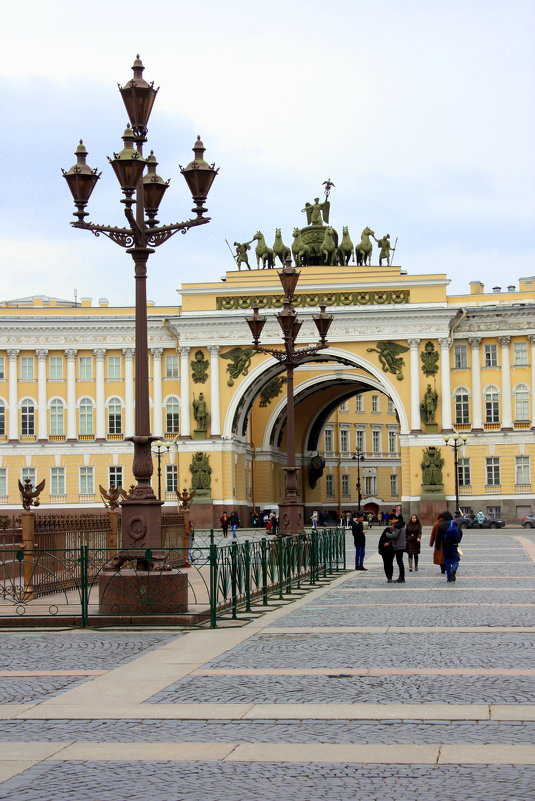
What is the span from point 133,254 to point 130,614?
5410mm

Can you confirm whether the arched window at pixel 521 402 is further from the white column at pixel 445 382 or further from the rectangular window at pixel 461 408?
the white column at pixel 445 382

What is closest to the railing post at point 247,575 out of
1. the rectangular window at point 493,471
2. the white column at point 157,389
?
the rectangular window at point 493,471

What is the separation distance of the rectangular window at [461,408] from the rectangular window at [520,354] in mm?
3451

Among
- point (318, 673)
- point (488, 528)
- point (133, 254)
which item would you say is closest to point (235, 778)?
point (318, 673)

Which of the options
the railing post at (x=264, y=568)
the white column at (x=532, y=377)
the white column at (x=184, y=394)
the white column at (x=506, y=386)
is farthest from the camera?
the white column at (x=184, y=394)

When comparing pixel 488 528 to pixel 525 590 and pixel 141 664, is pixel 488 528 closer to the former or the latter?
pixel 525 590

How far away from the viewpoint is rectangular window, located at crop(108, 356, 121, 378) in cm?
7806

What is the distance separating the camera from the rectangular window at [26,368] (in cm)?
7825

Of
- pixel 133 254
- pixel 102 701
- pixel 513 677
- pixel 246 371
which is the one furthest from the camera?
pixel 246 371

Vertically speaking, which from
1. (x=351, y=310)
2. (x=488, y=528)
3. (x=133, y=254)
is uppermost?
(x=351, y=310)

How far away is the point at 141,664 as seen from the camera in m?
Result: 14.0

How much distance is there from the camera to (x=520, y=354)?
7475 centimetres

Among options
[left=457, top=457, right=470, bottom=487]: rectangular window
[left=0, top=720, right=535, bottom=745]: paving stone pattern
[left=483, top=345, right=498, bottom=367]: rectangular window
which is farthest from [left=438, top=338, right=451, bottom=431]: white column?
[left=0, top=720, right=535, bottom=745]: paving stone pattern

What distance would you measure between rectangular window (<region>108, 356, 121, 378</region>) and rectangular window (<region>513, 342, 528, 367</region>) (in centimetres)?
2324
